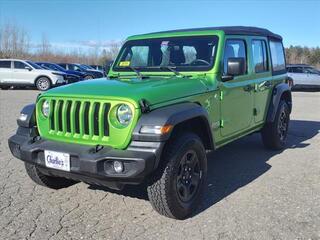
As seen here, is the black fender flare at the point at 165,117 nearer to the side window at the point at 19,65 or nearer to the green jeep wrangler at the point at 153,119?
the green jeep wrangler at the point at 153,119

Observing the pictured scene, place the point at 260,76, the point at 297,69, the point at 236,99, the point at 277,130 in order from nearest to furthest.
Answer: the point at 236,99 → the point at 260,76 → the point at 277,130 → the point at 297,69

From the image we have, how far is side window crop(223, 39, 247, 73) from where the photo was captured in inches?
212

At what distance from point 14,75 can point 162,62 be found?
60.4 ft

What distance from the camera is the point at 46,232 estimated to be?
4.01 m

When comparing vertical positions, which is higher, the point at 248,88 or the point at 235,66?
the point at 235,66

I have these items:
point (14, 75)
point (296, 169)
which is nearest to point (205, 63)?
point (296, 169)

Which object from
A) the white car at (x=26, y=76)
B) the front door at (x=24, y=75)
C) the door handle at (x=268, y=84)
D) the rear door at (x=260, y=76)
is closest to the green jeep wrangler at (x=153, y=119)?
the rear door at (x=260, y=76)

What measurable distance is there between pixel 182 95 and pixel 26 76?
19.3 m

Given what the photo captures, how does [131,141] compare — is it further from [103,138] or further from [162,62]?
[162,62]

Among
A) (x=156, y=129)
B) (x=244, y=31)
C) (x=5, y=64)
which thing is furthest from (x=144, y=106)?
(x=5, y=64)

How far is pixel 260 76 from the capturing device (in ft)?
21.3

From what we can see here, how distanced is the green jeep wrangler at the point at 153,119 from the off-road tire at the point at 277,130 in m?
1.01

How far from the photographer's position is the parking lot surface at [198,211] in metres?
4.01

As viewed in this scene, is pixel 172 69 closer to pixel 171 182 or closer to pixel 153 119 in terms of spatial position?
pixel 153 119
